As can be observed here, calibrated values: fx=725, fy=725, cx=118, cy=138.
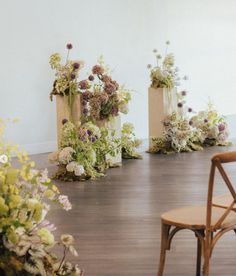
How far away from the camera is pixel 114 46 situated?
10953mm

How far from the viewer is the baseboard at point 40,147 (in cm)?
980

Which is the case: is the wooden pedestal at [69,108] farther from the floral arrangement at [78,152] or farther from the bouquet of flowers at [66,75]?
the floral arrangement at [78,152]

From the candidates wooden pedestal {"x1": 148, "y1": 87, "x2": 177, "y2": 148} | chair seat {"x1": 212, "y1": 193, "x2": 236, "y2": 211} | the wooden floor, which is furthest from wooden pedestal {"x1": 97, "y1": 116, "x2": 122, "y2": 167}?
chair seat {"x1": 212, "y1": 193, "x2": 236, "y2": 211}

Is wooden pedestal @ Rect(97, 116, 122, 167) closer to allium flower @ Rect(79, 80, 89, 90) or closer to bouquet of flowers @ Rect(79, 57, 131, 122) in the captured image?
bouquet of flowers @ Rect(79, 57, 131, 122)

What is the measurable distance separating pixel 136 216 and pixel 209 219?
7.66 feet

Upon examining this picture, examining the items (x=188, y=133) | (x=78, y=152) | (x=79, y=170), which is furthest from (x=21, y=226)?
(x=188, y=133)

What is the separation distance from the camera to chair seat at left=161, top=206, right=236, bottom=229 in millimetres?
3479

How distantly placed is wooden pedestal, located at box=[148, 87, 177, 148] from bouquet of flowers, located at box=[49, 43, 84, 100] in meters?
2.00

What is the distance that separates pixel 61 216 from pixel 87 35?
5.18 meters

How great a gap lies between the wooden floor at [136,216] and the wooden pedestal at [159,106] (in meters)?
0.89

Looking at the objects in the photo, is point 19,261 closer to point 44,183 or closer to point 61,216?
point 44,183

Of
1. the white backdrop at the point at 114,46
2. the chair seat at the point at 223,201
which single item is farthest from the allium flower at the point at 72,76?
the chair seat at the point at 223,201

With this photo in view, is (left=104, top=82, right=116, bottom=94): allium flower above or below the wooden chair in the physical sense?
above

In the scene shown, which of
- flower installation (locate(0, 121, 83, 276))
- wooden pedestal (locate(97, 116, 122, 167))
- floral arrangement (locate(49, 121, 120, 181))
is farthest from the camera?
wooden pedestal (locate(97, 116, 122, 167))
